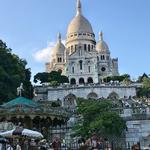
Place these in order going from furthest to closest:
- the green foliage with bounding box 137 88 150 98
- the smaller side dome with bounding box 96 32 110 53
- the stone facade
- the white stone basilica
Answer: the smaller side dome with bounding box 96 32 110 53 → the white stone basilica → the stone facade → the green foliage with bounding box 137 88 150 98

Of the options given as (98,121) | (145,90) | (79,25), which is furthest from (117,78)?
(98,121)

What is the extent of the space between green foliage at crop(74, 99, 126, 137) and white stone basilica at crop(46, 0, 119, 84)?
69872 millimetres

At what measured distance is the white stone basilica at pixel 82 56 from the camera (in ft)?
374

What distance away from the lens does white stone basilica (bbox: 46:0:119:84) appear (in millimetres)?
114062

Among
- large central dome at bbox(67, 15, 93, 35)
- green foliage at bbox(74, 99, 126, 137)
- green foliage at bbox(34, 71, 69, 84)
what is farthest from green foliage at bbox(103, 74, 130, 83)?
green foliage at bbox(74, 99, 126, 137)

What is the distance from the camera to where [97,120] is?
38906mm

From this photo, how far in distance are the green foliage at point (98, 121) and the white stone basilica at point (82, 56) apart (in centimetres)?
6987

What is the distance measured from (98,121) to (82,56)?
256 feet

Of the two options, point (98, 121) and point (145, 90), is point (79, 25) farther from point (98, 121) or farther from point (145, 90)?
point (98, 121)

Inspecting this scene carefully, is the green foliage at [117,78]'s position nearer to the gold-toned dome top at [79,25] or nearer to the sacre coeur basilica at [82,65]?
the sacre coeur basilica at [82,65]

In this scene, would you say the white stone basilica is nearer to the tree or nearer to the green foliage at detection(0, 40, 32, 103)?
the tree

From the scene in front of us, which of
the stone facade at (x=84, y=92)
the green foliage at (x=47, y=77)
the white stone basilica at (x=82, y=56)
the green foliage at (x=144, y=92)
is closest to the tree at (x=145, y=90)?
the green foliage at (x=144, y=92)

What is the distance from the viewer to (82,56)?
4557 inches

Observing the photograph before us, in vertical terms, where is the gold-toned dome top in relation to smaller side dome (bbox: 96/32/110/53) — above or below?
above
